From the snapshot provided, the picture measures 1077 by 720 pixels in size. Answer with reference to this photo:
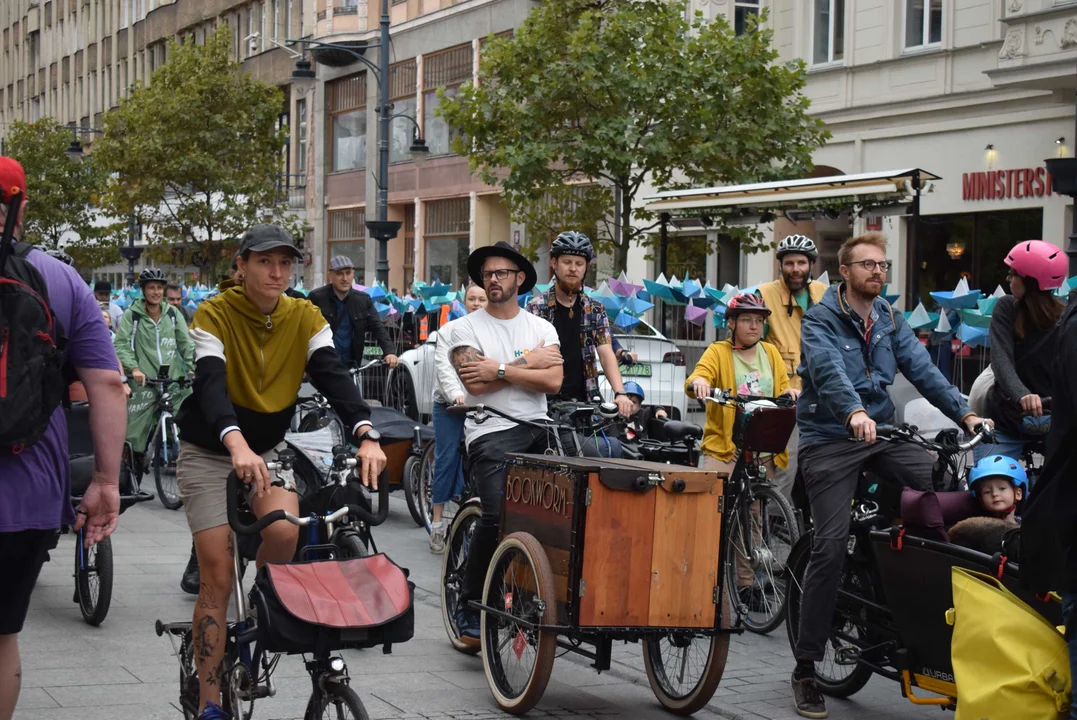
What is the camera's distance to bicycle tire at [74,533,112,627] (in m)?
7.74

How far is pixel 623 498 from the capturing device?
5891 millimetres

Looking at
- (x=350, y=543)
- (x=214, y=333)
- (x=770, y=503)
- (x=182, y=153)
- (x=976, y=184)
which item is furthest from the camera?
(x=182, y=153)

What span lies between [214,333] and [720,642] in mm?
2319

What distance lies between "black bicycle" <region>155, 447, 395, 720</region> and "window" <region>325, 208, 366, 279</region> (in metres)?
40.6

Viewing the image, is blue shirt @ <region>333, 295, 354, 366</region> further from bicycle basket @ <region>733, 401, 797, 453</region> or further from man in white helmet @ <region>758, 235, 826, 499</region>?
bicycle basket @ <region>733, 401, 797, 453</region>

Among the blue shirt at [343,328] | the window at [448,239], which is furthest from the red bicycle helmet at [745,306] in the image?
the window at [448,239]

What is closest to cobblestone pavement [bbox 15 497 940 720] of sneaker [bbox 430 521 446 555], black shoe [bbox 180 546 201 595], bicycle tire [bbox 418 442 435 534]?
black shoe [bbox 180 546 201 595]

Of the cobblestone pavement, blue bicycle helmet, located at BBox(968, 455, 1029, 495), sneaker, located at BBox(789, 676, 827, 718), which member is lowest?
the cobblestone pavement

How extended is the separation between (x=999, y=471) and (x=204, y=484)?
3.04 meters

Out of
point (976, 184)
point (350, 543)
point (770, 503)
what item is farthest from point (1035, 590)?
point (976, 184)

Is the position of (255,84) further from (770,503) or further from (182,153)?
(770,503)

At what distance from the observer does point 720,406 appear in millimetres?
8414

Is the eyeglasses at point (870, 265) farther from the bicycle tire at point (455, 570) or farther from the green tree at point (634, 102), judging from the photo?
the green tree at point (634, 102)

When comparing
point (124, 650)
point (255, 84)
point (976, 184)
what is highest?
point (255, 84)
